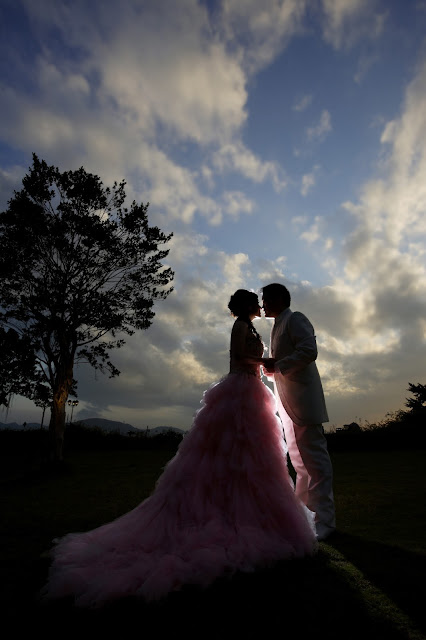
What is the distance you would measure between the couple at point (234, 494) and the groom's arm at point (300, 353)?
0.04 ft

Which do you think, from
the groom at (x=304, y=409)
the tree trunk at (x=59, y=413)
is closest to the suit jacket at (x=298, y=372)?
the groom at (x=304, y=409)

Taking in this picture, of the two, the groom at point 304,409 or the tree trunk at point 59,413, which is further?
the tree trunk at point 59,413

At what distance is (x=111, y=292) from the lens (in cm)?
1609

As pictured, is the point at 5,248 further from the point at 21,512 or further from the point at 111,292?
the point at 21,512

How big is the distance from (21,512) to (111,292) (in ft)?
32.9

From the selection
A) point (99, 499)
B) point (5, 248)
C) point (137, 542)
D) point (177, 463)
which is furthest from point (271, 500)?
point (5, 248)

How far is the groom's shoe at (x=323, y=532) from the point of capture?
458 centimetres

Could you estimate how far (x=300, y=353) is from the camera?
4.97m

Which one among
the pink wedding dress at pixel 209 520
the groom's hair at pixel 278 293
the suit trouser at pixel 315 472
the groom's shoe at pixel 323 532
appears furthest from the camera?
the groom's hair at pixel 278 293

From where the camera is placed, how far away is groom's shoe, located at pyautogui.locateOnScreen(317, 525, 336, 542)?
15.0 feet

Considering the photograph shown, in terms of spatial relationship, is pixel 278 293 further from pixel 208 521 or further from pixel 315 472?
pixel 208 521

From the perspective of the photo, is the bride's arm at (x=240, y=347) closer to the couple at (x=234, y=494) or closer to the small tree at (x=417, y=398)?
the couple at (x=234, y=494)

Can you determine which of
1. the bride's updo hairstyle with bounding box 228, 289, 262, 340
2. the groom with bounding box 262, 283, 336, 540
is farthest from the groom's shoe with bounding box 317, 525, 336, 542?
the bride's updo hairstyle with bounding box 228, 289, 262, 340

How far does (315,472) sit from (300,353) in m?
1.54
